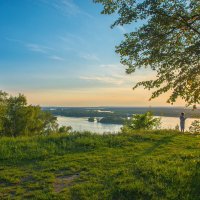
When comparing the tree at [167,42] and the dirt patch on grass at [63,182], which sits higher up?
the tree at [167,42]

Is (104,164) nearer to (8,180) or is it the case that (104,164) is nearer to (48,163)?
(48,163)

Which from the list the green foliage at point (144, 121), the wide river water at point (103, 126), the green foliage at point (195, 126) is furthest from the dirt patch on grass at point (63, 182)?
the green foliage at point (144, 121)

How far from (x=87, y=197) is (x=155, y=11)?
706cm

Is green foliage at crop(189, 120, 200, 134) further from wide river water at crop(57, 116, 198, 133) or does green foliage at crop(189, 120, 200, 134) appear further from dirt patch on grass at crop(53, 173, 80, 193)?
wide river water at crop(57, 116, 198, 133)

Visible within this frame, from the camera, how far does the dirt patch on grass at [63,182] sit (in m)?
9.43

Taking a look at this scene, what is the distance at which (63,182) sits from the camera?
32.6ft

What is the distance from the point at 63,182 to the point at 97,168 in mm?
1779

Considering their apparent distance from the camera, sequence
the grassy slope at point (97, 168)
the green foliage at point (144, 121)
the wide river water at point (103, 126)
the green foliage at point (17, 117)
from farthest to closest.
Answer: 1. the green foliage at point (17, 117)
2. the green foliage at point (144, 121)
3. the wide river water at point (103, 126)
4. the grassy slope at point (97, 168)

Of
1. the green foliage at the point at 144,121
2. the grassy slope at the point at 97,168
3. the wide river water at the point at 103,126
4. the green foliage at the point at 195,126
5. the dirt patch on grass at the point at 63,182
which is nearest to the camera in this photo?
the grassy slope at the point at 97,168

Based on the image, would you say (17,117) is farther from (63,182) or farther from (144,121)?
(63,182)

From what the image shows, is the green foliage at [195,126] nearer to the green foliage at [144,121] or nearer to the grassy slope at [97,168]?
the grassy slope at [97,168]

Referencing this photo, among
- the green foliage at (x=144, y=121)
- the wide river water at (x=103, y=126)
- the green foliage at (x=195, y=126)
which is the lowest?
the wide river water at (x=103, y=126)

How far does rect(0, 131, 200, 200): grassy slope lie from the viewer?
884cm

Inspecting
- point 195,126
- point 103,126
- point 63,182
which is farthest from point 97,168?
point 103,126
